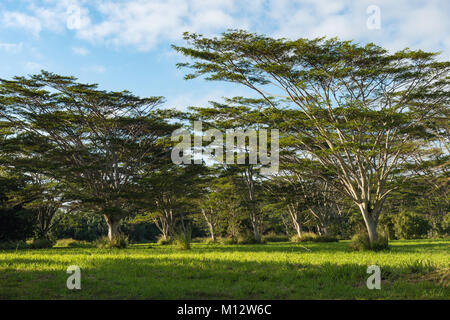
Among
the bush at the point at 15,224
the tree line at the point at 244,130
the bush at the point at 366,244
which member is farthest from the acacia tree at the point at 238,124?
the bush at the point at 15,224

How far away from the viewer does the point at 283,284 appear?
7.32 metres

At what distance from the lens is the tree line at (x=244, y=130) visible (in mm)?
16453

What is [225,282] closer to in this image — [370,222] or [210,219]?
[370,222]

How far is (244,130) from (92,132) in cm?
1035

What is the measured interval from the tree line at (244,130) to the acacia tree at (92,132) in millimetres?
80

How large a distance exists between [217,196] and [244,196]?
2.45 m

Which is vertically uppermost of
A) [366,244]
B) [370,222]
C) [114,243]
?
[370,222]

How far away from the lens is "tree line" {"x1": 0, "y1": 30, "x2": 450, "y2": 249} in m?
16.5

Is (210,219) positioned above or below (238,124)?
below

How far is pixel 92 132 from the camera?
24.8 m

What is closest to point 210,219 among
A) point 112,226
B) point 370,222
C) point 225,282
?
point 112,226

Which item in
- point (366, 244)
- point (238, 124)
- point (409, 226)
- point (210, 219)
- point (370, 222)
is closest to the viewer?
point (366, 244)
